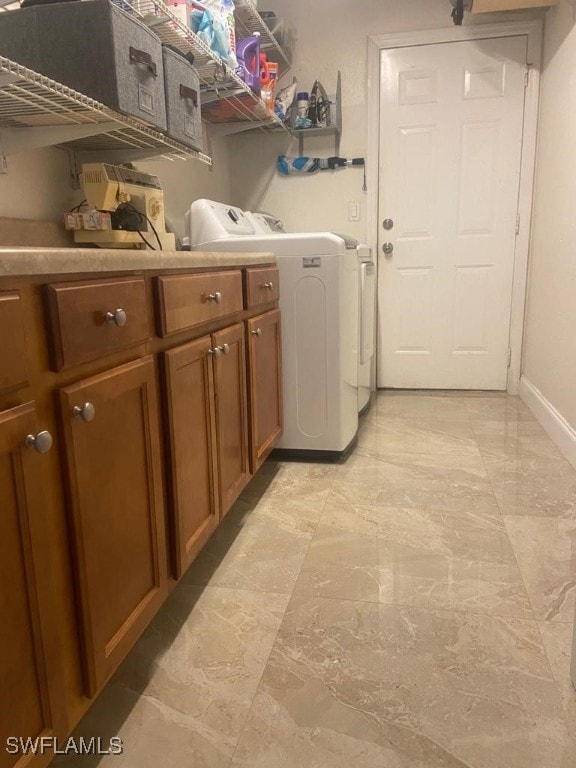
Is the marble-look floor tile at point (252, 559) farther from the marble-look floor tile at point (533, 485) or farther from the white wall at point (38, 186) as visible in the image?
the white wall at point (38, 186)

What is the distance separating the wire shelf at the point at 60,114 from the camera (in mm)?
1140

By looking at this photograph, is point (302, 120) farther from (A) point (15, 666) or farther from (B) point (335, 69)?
(A) point (15, 666)

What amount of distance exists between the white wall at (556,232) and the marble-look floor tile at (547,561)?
0.73m

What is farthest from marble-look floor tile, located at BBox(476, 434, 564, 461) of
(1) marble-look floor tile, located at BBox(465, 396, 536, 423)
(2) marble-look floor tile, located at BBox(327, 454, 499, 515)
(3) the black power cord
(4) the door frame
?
(3) the black power cord

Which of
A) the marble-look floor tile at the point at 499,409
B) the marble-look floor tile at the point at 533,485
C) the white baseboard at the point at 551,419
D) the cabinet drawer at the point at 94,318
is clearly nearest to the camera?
the cabinet drawer at the point at 94,318

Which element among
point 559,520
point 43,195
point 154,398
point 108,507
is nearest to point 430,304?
point 559,520

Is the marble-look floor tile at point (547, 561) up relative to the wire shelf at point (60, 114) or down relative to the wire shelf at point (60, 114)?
down

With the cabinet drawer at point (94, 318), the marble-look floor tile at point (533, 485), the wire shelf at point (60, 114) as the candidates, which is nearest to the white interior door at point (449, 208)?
the marble-look floor tile at point (533, 485)

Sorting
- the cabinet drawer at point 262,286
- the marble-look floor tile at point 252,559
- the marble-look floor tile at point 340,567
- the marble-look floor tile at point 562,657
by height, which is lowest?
the marble-look floor tile at point 252,559

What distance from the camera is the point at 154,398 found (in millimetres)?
1113

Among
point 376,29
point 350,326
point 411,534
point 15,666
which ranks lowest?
point 411,534

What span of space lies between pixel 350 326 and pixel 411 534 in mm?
952

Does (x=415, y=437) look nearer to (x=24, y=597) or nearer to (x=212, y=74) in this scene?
(x=212, y=74)

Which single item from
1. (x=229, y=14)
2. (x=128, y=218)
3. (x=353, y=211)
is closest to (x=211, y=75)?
(x=229, y=14)
